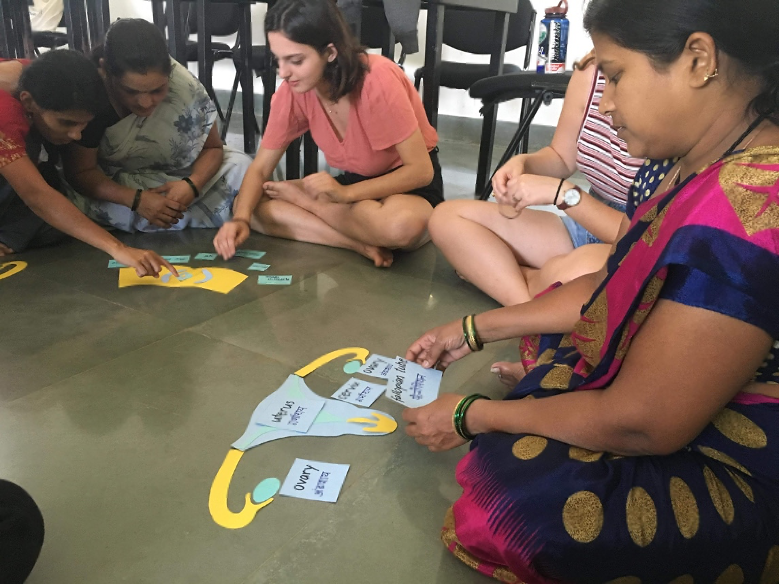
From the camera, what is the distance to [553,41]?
2.80 meters

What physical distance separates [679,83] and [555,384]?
47 centimetres

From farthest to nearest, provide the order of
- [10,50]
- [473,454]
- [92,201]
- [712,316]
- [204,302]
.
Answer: [10,50], [92,201], [204,302], [473,454], [712,316]

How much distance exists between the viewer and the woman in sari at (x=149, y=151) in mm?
2043

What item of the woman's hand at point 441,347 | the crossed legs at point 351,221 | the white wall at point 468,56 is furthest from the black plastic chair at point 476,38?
the woman's hand at point 441,347

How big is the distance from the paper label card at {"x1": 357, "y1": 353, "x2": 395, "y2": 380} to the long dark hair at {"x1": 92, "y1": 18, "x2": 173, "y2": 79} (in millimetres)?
1257

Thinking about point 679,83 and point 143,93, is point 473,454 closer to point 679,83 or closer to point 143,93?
point 679,83

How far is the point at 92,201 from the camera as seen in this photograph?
7.74 feet

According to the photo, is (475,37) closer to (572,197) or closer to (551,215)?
(551,215)

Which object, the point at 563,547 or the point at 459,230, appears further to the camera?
the point at 459,230

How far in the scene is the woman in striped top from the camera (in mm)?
1508

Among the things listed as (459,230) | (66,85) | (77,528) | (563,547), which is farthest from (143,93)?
(563,547)

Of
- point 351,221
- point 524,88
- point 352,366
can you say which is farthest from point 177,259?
point 524,88

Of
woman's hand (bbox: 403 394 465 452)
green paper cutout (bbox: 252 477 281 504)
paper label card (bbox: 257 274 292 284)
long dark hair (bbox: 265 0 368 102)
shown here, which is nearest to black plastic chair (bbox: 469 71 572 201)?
long dark hair (bbox: 265 0 368 102)

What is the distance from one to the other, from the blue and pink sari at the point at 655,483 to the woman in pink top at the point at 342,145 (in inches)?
50.9
